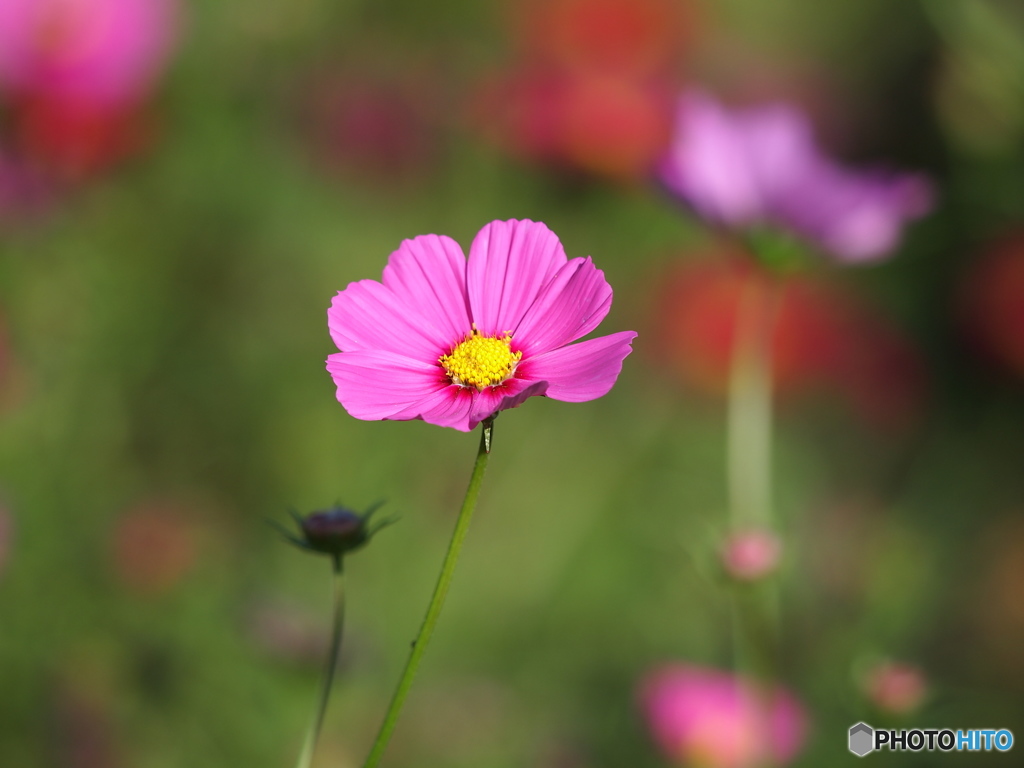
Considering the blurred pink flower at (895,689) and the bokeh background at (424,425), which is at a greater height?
the bokeh background at (424,425)

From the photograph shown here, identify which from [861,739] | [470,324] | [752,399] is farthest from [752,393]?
[470,324]

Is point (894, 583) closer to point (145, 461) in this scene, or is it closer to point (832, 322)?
point (832, 322)

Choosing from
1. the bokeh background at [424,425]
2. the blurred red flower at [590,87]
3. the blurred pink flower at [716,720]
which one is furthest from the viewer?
the blurred red flower at [590,87]

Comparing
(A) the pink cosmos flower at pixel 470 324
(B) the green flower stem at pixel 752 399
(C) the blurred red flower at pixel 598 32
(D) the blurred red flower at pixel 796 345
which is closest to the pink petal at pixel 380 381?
(A) the pink cosmos flower at pixel 470 324

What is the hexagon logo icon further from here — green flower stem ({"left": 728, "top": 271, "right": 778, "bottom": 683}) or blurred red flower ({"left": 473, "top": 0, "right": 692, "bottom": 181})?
blurred red flower ({"left": 473, "top": 0, "right": 692, "bottom": 181})

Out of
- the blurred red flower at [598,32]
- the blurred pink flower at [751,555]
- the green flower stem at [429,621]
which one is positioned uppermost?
the blurred red flower at [598,32]

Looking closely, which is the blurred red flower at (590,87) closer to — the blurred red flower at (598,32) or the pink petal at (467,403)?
the blurred red flower at (598,32)

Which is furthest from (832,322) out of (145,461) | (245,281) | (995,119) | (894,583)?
(145,461)
